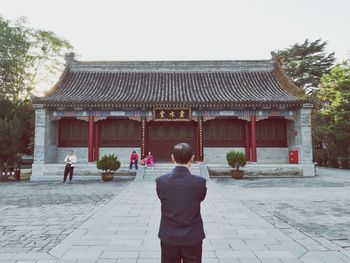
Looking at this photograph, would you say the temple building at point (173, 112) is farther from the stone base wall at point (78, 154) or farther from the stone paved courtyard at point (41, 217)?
the stone paved courtyard at point (41, 217)

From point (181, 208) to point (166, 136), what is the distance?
51.5 feet

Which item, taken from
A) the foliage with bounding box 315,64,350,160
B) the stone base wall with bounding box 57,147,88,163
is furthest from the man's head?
the foliage with bounding box 315,64,350,160

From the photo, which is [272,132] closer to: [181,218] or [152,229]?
[152,229]

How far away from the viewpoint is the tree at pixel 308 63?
113 ft

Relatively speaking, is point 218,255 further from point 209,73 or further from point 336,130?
point 336,130

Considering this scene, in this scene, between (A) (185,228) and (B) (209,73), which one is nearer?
(A) (185,228)

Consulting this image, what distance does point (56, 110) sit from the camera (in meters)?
16.5

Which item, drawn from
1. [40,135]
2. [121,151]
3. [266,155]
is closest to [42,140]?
[40,135]

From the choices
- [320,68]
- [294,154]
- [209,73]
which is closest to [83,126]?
[209,73]

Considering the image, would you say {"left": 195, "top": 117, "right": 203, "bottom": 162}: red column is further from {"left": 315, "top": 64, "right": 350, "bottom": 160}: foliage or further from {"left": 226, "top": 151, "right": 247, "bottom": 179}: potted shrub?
{"left": 315, "top": 64, "right": 350, "bottom": 160}: foliage

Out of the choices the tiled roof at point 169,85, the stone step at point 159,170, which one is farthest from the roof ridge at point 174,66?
the stone step at point 159,170

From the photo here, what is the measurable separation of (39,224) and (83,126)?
12657 mm

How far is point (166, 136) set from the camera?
701 inches

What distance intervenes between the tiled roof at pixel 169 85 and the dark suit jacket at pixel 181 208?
13806 mm
